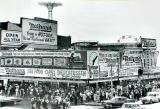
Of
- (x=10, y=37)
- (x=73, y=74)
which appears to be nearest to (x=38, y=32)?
(x=10, y=37)

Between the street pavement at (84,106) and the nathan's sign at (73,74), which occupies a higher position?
the nathan's sign at (73,74)

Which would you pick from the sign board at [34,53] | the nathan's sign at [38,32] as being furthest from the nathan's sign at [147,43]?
the sign board at [34,53]

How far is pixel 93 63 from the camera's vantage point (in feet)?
72.8

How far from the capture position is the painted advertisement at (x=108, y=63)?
75.5 ft

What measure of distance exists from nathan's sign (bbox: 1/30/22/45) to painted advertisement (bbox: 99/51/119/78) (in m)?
7.72

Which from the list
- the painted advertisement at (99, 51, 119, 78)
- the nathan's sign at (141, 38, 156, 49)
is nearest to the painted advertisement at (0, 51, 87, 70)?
the painted advertisement at (99, 51, 119, 78)

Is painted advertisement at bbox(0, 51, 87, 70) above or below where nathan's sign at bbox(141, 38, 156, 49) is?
below

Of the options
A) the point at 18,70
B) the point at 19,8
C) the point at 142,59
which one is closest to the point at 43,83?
the point at 18,70

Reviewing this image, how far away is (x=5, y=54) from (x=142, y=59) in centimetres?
950

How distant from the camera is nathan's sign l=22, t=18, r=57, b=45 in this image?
1179 inches

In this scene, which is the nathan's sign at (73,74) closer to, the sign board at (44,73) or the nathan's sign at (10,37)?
the sign board at (44,73)

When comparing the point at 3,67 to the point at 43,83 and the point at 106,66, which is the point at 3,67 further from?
the point at 106,66

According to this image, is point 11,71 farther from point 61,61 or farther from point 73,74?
point 73,74

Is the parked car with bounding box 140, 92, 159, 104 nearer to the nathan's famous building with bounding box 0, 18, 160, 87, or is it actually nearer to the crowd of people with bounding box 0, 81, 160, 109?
the crowd of people with bounding box 0, 81, 160, 109
